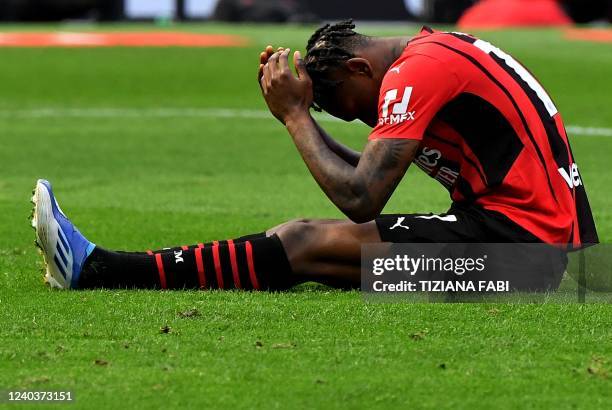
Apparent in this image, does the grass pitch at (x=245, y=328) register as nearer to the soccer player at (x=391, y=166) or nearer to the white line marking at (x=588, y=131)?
the soccer player at (x=391, y=166)

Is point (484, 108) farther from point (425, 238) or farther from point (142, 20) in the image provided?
point (142, 20)

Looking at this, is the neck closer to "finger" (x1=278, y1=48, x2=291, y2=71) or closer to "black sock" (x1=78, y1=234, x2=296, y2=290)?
"finger" (x1=278, y1=48, x2=291, y2=71)

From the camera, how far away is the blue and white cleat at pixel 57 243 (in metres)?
6.13

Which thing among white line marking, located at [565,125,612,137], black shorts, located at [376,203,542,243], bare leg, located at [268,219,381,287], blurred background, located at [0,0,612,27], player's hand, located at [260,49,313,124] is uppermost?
player's hand, located at [260,49,313,124]

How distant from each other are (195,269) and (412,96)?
1309 millimetres

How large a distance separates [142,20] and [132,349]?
100ft

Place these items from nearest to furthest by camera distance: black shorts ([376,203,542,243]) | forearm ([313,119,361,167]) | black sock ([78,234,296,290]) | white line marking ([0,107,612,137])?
black shorts ([376,203,542,243]) < black sock ([78,234,296,290]) < forearm ([313,119,361,167]) < white line marking ([0,107,612,137])

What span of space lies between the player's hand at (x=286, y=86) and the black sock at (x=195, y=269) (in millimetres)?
592

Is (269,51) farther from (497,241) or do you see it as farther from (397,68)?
(497,241)

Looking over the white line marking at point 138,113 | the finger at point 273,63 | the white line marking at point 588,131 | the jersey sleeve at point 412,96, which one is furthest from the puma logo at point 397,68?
the white line marking at point 138,113

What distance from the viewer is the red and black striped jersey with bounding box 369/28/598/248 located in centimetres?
591

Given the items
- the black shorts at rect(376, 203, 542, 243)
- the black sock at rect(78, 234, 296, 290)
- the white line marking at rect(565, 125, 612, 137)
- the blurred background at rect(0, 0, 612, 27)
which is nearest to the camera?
the black shorts at rect(376, 203, 542, 243)

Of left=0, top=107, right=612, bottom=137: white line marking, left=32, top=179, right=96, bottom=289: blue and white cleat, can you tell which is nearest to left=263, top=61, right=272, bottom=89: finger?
left=32, top=179, right=96, bottom=289: blue and white cleat

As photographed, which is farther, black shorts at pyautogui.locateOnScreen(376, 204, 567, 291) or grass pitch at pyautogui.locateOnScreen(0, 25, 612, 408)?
black shorts at pyautogui.locateOnScreen(376, 204, 567, 291)
